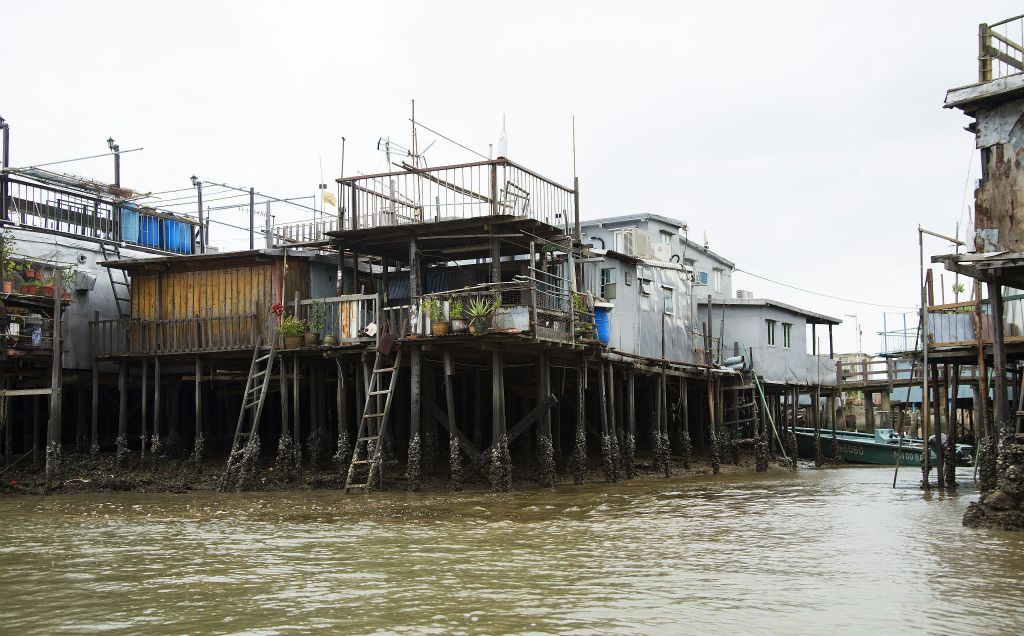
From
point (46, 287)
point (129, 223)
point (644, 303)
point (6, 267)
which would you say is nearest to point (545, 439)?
point (644, 303)

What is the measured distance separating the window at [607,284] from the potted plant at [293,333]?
31.8 feet

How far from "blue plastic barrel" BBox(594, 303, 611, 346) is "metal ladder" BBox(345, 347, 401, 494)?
653 cm

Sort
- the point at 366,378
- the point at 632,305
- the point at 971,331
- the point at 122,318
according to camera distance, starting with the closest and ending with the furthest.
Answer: the point at 971,331
the point at 366,378
the point at 122,318
the point at 632,305

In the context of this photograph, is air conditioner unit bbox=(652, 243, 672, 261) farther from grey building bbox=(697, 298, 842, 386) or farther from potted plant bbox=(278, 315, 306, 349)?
potted plant bbox=(278, 315, 306, 349)

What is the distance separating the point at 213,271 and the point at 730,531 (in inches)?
662

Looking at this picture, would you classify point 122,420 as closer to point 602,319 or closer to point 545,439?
point 545,439

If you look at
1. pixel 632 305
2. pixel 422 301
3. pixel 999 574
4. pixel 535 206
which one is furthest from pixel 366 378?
pixel 999 574

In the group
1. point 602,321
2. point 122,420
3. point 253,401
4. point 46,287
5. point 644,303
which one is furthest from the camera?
point 644,303

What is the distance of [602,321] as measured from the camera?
29.5 metres

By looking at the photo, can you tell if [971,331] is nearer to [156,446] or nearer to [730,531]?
[730,531]

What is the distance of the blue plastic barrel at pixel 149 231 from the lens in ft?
117

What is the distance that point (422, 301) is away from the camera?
2406cm

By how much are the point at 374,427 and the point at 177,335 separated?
7179 millimetres

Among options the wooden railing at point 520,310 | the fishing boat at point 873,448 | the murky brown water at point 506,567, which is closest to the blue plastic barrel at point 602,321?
the wooden railing at point 520,310
